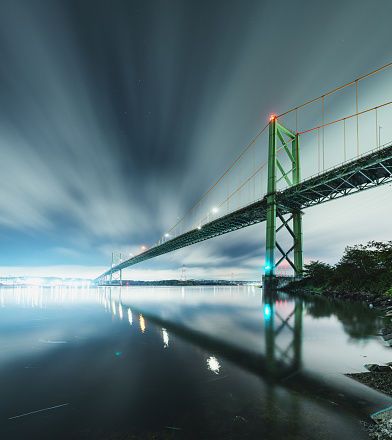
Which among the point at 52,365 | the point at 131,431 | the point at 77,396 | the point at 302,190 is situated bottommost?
the point at 52,365

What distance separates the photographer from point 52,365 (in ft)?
16.0

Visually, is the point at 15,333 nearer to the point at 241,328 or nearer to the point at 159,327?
the point at 159,327

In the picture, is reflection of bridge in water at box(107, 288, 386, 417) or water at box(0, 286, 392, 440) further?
A: reflection of bridge in water at box(107, 288, 386, 417)

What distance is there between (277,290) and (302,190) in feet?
48.6

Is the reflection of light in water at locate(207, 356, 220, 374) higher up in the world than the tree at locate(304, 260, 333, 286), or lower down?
Result: higher up

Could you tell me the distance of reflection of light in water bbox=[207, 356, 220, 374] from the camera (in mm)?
4562

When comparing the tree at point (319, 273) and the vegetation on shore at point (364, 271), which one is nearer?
the vegetation on shore at point (364, 271)

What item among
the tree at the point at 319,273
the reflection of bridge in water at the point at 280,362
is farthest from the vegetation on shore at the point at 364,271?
the reflection of bridge in water at the point at 280,362

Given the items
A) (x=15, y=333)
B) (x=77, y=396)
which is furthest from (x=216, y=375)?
A: (x=15, y=333)

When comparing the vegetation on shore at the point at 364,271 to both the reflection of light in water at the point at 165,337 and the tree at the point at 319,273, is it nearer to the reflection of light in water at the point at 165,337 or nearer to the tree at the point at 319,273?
the tree at the point at 319,273

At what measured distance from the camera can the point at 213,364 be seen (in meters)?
4.87

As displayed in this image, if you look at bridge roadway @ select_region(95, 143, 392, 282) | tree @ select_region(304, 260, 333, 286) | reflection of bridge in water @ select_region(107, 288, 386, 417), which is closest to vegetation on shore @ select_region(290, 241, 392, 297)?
tree @ select_region(304, 260, 333, 286)

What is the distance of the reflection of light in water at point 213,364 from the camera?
456cm

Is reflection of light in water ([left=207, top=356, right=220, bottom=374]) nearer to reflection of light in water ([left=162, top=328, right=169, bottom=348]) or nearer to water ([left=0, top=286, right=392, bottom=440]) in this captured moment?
water ([left=0, top=286, right=392, bottom=440])
